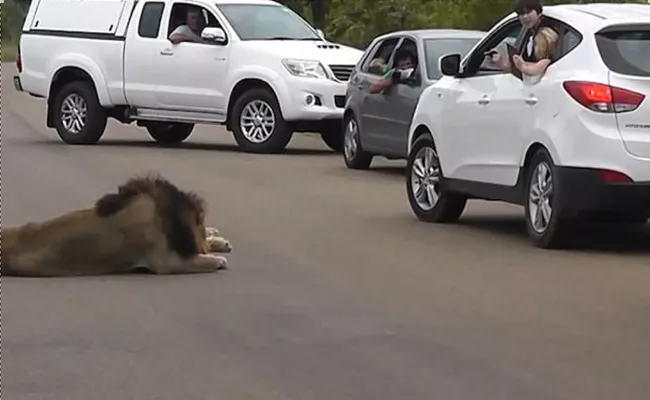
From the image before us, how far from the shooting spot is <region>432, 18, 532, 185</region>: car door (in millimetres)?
12510

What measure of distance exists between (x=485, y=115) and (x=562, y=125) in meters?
1.27

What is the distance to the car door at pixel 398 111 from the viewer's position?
58.7ft

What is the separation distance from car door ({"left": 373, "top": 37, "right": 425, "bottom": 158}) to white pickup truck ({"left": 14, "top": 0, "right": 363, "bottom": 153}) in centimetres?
312

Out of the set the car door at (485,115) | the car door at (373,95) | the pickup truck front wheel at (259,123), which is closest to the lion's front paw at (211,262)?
the car door at (485,115)

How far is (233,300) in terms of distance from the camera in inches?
384

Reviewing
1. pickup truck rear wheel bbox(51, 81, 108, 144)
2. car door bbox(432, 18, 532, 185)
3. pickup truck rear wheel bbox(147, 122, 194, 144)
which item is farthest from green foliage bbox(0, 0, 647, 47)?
car door bbox(432, 18, 532, 185)

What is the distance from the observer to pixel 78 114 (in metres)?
23.8

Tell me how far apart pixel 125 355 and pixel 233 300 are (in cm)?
171

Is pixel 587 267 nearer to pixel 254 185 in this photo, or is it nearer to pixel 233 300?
pixel 233 300

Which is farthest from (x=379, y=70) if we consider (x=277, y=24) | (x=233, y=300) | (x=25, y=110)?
(x=25, y=110)

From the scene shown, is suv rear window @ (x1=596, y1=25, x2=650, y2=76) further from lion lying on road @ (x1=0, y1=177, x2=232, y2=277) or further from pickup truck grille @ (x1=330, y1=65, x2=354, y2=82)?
pickup truck grille @ (x1=330, y1=65, x2=354, y2=82)

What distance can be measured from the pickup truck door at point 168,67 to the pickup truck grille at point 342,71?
1582 mm

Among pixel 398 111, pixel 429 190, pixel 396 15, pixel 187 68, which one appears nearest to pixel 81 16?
pixel 187 68

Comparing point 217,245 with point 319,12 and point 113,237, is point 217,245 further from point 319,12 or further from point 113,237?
point 319,12
